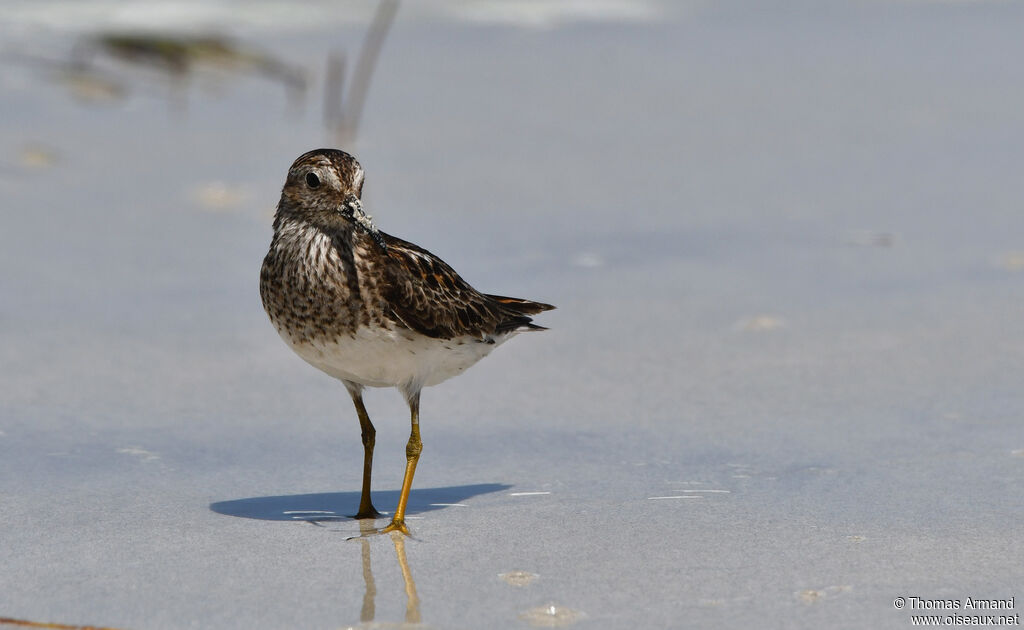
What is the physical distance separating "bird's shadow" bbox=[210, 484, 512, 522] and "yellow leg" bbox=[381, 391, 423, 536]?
0.22ft

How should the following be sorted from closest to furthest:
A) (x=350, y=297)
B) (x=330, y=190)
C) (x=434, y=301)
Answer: (x=350, y=297)
(x=330, y=190)
(x=434, y=301)

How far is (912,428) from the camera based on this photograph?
6.57m

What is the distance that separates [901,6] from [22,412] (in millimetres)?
10288

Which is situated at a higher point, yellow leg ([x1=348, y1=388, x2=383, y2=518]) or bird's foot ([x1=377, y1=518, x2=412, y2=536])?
yellow leg ([x1=348, y1=388, x2=383, y2=518])

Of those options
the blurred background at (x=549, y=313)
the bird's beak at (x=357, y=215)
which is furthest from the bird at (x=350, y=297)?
the blurred background at (x=549, y=313)

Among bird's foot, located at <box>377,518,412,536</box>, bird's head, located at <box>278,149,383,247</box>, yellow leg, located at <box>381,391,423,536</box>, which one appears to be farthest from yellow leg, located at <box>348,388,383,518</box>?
bird's head, located at <box>278,149,383,247</box>

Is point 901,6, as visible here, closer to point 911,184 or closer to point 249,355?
point 911,184

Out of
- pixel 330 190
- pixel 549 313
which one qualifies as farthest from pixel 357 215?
pixel 549 313

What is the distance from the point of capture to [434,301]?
5.91 metres

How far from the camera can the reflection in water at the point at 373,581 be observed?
4590mm

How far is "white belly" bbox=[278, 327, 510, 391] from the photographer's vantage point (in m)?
5.67

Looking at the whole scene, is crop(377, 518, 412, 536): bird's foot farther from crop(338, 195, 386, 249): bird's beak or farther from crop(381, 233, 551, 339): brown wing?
crop(338, 195, 386, 249): bird's beak

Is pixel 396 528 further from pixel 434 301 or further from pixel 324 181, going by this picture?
pixel 324 181

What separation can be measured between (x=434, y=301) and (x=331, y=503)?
3.02 ft
